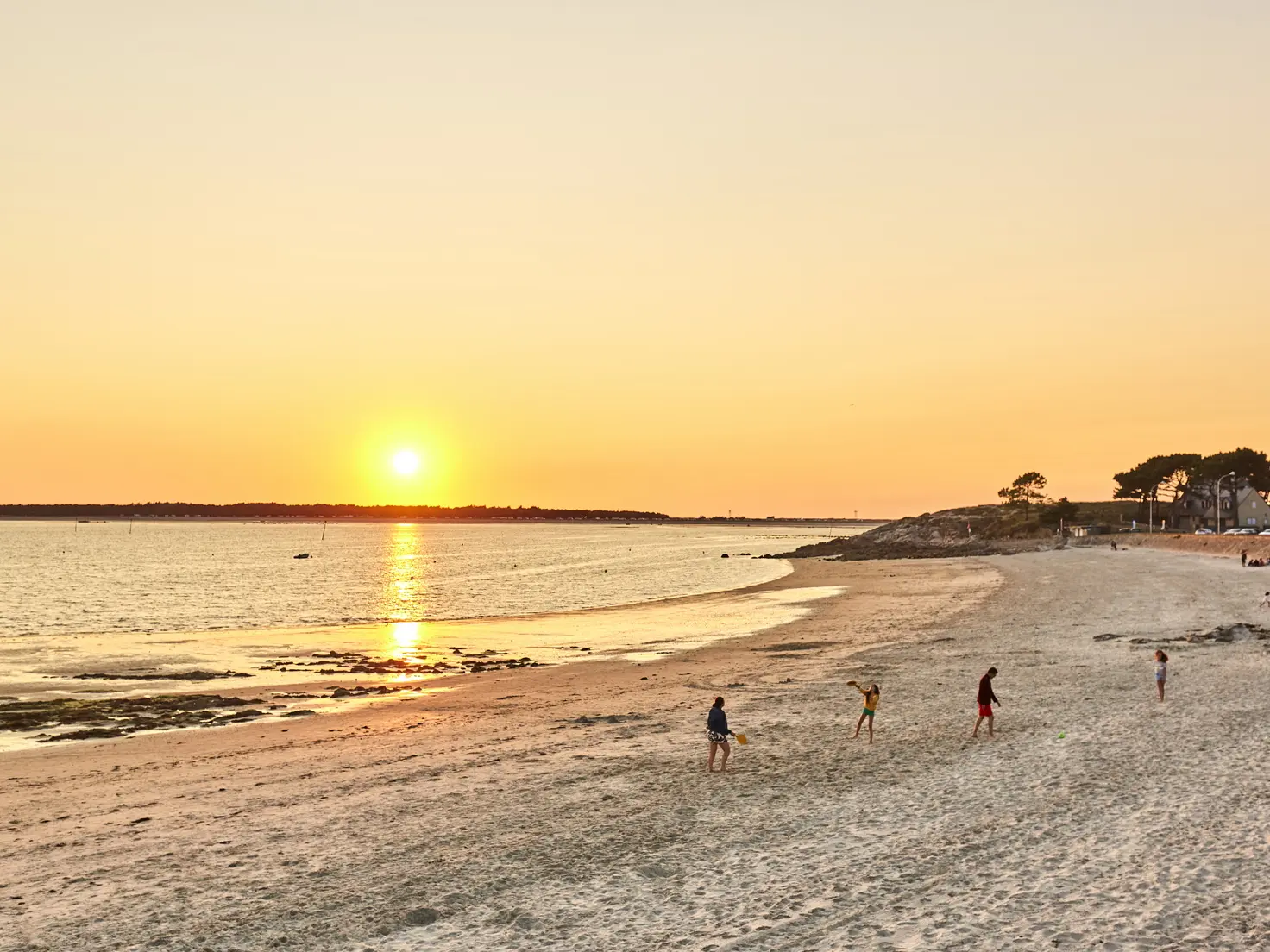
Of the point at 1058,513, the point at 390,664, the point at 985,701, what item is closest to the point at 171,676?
the point at 390,664

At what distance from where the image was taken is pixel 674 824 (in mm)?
19312

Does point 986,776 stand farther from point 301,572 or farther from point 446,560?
point 446,560

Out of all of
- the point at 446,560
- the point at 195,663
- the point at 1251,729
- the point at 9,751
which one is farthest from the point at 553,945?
the point at 446,560

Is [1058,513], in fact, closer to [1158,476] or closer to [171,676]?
[1158,476]

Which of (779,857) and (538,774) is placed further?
(538,774)

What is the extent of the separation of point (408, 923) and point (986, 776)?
44.1 feet

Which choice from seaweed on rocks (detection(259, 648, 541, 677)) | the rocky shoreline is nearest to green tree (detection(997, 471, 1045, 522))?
the rocky shoreline

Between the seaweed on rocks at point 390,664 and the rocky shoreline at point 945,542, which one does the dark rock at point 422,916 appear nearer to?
the seaweed on rocks at point 390,664

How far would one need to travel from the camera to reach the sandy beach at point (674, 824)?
14.4m

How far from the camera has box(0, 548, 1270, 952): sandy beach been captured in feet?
47.3

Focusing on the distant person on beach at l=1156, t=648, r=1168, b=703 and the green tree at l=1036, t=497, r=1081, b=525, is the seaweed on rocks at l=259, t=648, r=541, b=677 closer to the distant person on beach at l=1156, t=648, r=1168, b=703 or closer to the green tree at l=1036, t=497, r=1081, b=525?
the distant person on beach at l=1156, t=648, r=1168, b=703

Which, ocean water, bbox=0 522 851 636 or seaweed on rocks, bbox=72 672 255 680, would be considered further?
ocean water, bbox=0 522 851 636

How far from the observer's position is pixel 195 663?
48.2m

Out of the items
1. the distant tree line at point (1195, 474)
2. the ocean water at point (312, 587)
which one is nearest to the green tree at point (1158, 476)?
the distant tree line at point (1195, 474)
